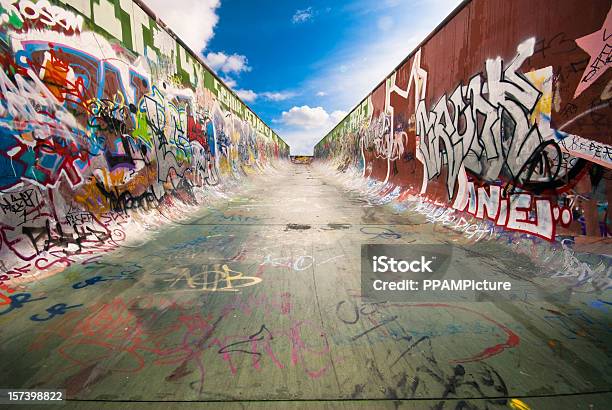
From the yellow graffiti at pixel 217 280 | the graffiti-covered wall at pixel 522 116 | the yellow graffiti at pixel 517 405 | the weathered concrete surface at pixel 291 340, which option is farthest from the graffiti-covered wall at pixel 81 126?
the graffiti-covered wall at pixel 522 116

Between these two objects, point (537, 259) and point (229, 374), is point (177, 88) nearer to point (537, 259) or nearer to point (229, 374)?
point (229, 374)

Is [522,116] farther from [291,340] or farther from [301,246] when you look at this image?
[291,340]

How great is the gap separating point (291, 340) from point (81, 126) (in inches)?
179

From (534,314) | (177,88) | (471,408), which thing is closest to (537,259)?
(534,314)

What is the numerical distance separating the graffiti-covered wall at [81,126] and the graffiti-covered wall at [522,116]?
639 cm

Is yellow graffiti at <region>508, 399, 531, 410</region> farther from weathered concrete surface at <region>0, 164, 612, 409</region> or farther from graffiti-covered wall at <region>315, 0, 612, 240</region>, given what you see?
graffiti-covered wall at <region>315, 0, 612, 240</region>

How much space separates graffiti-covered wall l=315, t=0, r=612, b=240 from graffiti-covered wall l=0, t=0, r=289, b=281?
6386 millimetres

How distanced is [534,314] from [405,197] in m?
5.88

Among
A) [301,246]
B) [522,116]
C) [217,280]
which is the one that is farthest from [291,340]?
[522,116]

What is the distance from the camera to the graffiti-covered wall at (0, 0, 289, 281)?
3.35 meters

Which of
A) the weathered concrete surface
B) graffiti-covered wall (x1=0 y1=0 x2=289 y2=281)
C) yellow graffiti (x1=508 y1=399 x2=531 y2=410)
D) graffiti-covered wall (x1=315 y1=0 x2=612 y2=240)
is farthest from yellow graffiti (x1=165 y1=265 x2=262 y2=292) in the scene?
graffiti-covered wall (x1=315 y1=0 x2=612 y2=240)

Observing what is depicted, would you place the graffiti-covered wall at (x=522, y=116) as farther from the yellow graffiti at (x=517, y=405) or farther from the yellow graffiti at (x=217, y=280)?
the yellow graffiti at (x=217, y=280)

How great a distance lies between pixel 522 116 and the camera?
14.0ft

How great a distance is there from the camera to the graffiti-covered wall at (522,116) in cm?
325
